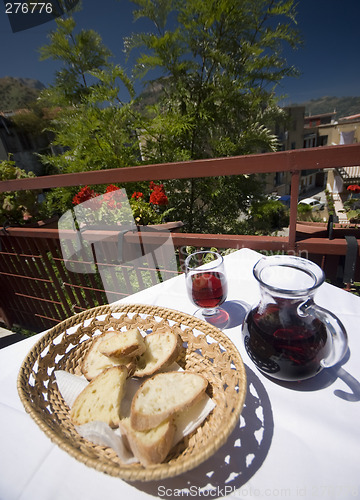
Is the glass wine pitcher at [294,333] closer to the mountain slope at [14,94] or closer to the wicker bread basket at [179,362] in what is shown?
the wicker bread basket at [179,362]

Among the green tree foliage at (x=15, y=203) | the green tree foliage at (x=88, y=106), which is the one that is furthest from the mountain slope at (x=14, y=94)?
the green tree foliage at (x=15, y=203)

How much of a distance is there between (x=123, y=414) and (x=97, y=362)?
16cm

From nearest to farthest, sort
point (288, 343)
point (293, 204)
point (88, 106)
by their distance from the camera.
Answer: point (288, 343), point (293, 204), point (88, 106)

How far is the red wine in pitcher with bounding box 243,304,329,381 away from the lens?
1.53 ft

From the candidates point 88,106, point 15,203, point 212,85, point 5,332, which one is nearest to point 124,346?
point 5,332

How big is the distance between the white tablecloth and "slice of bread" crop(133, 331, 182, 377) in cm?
17

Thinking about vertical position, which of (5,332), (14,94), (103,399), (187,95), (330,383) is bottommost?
(5,332)

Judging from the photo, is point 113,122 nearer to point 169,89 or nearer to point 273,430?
point 169,89

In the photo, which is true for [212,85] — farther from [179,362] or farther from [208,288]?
[179,362]

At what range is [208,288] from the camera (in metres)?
0.70

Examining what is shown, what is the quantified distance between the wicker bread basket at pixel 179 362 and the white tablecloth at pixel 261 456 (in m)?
0.06

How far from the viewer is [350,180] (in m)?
22.6

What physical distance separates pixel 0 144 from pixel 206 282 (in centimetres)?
1348

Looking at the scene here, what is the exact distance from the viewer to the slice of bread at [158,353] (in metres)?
0.52
